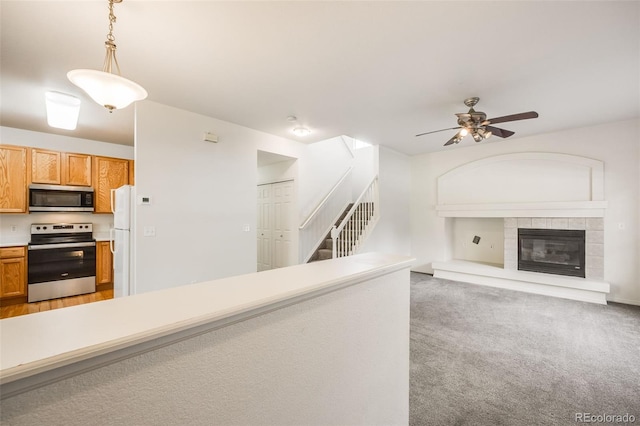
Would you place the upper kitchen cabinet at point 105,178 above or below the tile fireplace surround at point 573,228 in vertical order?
above

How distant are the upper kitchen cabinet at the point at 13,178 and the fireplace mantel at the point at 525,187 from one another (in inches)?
289

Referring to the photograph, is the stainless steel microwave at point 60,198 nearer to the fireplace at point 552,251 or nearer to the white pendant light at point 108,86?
the white pendant light at point 108,86

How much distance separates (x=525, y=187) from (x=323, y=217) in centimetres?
380

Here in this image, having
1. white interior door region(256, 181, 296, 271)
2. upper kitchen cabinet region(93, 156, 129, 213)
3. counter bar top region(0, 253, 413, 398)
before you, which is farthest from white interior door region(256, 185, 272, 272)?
counter bar top region(0, 253, 413, 398)

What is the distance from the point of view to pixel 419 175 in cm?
620

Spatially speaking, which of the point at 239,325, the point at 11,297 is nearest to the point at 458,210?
the point at 239,325

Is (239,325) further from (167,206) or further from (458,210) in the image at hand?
(458,210)

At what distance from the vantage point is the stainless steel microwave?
420 cm

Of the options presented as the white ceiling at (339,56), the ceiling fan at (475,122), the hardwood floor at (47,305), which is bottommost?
the hardwood floor at (47,305)

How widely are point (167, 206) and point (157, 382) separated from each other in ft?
10.7

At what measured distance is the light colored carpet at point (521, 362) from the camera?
6.09 feet

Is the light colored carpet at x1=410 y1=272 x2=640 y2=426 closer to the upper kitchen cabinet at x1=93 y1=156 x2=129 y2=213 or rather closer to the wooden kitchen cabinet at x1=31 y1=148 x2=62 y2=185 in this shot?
the upper kitchen cabinet at x1=93 y1=156 x2=129 y2=213

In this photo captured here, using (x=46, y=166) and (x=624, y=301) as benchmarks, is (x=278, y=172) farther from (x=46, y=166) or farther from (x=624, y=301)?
(x=624, y=301)

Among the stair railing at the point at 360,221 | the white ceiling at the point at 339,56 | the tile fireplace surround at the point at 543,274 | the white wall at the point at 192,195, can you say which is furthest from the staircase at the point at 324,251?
the white ceiling at the point at 339,56
